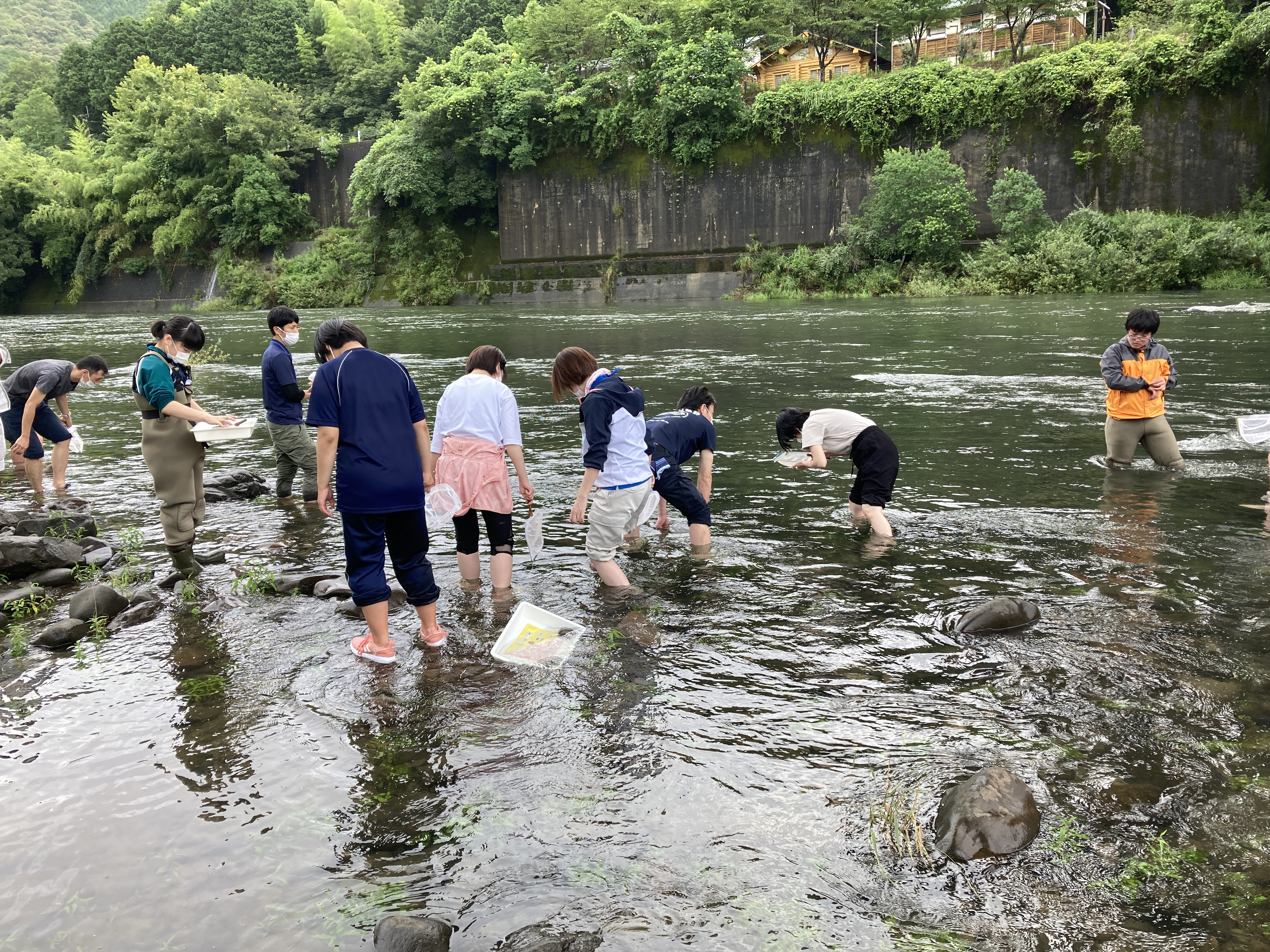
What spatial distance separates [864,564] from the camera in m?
6.89

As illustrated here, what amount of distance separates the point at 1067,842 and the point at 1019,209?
3818 centimetres

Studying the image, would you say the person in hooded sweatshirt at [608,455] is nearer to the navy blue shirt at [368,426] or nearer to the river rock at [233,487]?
the navy blue shirt at [368,426]

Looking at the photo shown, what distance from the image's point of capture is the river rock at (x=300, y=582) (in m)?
6.82

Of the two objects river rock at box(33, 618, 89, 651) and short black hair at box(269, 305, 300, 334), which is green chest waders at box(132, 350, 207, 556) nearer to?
river rock at box(33, 618, 89, 651)

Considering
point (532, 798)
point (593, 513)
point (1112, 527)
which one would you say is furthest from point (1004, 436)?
point (532, 798)

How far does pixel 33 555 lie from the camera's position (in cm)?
717

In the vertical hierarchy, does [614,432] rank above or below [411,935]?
above

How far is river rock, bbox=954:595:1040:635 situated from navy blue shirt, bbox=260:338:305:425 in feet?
21.7

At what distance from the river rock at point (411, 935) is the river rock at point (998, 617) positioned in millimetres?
3713

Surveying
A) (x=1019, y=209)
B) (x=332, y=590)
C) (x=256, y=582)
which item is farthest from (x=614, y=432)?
(x=1019, y=209)

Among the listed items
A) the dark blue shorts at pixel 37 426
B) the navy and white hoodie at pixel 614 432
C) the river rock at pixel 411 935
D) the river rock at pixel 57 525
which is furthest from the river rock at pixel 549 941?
the dark blue shorts at pixel 37 426

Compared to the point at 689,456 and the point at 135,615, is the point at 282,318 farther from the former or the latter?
the point at 689,456

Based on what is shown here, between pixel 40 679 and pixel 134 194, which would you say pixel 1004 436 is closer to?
pixel 40 679

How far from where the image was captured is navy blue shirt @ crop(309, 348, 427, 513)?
495cm
